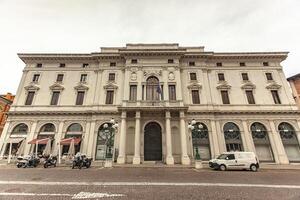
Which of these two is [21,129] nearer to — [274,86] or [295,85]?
[274,86]

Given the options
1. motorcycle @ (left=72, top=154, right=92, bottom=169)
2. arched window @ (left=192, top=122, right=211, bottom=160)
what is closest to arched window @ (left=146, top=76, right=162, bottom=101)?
arched window @ (left=192, top=122, right=211, bottom=160)

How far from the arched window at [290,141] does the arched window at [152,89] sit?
54.6ft

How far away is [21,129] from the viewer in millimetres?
21219

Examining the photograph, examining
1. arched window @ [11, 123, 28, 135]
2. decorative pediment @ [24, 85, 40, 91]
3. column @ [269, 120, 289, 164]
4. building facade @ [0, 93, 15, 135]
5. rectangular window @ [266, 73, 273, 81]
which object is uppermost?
rectangular window @ [266, 73, 273, 81]

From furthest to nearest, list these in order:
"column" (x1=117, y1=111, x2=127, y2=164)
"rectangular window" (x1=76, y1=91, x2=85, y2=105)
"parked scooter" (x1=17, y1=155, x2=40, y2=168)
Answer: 1. "rectangular window" (x1=76, y1=91, x2=85, y2=105)
2. "column" (x1=117, y1=111, x2=127, y2=164)
3. "parked scooter" (x1=17, y1=155, x2=40, y2=168)

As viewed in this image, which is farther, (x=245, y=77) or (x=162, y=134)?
(x=245, y=77)

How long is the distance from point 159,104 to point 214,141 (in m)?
8.33

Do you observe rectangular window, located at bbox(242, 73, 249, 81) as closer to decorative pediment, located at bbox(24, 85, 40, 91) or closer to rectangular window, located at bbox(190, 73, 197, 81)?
rectangular window, located at bbox(190, 73, 197, 81)

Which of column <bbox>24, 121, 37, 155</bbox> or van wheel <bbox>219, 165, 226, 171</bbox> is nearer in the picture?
van wheel <bbox>219, 165, 226, 171</bbox>

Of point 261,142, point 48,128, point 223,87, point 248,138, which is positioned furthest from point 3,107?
point 261,142

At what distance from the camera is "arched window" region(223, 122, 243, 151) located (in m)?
20.5

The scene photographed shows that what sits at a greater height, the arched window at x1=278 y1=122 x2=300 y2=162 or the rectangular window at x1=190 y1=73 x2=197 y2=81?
the rectangular window at x1=190 y1=73 x2=197 y2=81

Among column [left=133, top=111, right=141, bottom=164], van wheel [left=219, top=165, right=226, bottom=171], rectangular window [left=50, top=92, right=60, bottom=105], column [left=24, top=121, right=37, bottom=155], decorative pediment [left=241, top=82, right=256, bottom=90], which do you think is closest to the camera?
van wheel [left=219, top=165, right=226, bottom=171]

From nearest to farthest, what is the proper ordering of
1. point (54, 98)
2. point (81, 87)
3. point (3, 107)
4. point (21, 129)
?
point (21, 129)
point (54, 98)
point (81, 87)
point (3, 107)
